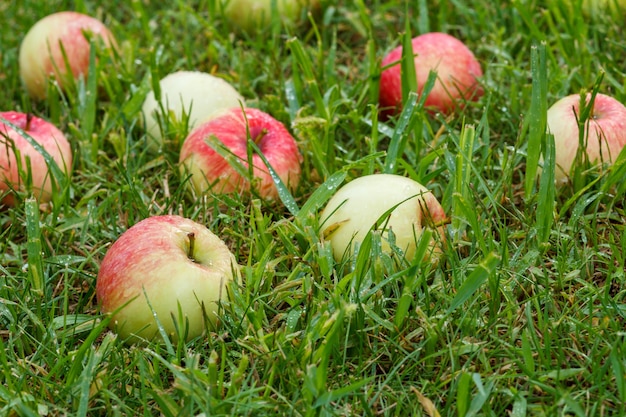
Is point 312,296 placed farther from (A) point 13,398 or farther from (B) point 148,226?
(A) point 13,398

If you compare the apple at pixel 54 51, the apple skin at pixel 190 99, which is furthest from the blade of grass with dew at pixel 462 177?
the apple at pixel 54 51

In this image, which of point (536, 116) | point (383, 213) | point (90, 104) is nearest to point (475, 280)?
point (383, 213)

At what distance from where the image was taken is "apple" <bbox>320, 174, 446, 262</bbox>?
7.50ft

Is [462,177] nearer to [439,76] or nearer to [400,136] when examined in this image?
[400,136]

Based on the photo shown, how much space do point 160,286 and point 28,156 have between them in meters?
0.81

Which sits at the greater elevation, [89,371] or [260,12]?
[260,12]

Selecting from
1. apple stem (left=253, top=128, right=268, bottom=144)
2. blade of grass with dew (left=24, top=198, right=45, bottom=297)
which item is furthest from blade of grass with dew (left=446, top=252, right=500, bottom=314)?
blade of grass with dew (left=24, top=198, right=45, bottom=297)

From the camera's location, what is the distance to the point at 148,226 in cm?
226

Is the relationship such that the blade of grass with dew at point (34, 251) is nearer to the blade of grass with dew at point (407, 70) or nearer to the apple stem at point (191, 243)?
the apple stem at point (191, 243)

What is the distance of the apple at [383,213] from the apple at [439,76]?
703 mm

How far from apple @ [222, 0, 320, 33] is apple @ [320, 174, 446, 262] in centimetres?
139

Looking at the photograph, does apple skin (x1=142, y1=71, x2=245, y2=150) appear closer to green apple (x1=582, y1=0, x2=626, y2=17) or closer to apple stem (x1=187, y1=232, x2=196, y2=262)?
apple stem (x1=187, y1=232, x2=196, y2=262)

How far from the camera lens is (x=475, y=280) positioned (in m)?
1.98

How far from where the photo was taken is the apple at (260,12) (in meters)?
3.59
